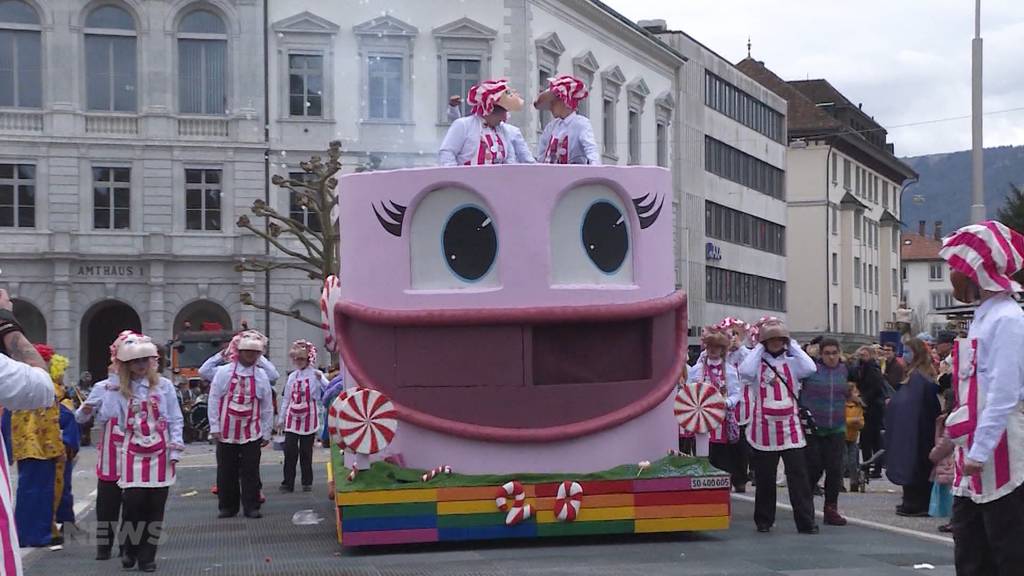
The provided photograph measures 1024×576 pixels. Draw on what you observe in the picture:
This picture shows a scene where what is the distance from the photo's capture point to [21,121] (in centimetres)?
3531

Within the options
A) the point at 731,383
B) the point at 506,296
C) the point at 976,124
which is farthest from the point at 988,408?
the point at 976,124

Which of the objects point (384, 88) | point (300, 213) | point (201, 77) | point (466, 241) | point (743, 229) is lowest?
point (466, 241)

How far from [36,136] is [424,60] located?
11172 mm

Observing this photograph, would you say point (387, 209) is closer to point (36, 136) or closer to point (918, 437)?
point (918, 437)

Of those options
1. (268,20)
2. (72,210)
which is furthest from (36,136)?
(268,20)

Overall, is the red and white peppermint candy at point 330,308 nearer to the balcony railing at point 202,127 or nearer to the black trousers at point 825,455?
the black trousers at point 825,455

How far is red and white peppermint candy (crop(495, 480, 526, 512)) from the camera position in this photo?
1048 cm

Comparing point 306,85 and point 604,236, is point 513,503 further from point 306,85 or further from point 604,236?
point 306,85

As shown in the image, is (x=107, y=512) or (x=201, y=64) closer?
(x=107, y=512)

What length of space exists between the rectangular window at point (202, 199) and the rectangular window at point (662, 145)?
36.0 feet

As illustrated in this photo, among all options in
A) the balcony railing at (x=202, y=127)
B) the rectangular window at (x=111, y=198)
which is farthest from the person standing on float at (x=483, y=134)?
the rectangular window at (x=111, y=198)

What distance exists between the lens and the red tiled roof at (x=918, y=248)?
11838 cm

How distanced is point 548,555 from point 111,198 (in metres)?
27.9

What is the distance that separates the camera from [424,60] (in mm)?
29766
